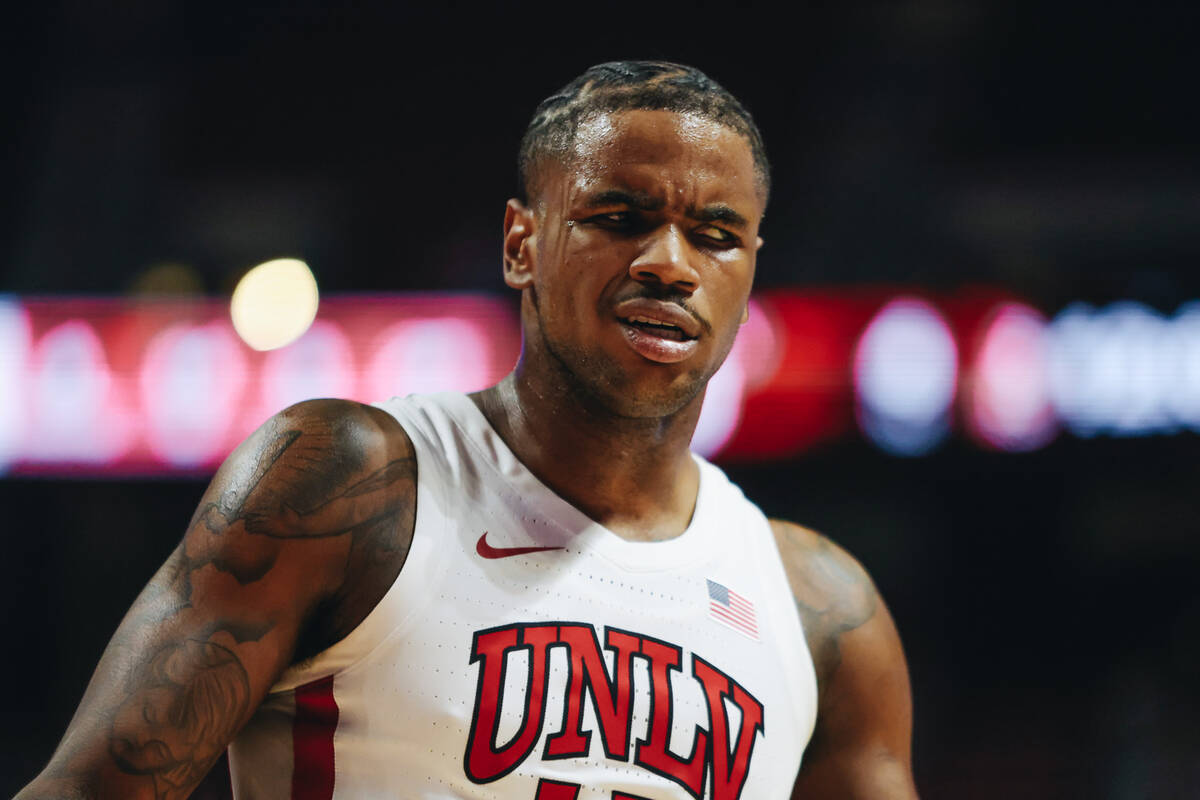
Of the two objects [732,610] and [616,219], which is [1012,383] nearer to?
[732,610]

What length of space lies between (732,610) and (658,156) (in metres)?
0.80

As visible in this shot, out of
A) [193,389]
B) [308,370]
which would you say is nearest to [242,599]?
[308,370]

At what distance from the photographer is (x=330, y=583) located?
165 centimetres

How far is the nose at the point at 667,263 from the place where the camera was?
1888 mm

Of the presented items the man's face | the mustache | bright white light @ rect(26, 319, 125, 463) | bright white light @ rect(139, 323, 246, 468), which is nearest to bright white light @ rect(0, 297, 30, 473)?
bright white light @ rect(26, 319, 125, 463)

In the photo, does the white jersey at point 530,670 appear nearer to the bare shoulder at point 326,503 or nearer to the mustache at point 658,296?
the bare shoulder at point 326,503

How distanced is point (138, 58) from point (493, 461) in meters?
6.91

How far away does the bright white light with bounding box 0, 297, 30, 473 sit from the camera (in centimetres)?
714

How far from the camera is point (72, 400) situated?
7.19m

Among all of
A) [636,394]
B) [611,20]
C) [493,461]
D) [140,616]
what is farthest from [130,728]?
[611,20]

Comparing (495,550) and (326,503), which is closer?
(326,503)

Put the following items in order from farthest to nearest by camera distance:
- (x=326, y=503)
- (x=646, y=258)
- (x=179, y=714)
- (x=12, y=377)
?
(x=12, y=377), (x=646, y=258), (x=326, y=503), (x=179, y=714)

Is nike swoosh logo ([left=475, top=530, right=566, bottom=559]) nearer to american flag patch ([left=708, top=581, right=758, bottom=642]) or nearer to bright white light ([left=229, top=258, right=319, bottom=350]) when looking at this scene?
american flag patch ([left=708, top=581, right=758, bottom=642])

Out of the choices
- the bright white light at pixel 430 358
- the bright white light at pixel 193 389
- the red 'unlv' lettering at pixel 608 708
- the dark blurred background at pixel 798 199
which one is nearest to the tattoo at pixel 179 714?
the red 'unlv' lettering at pixel 608 708
